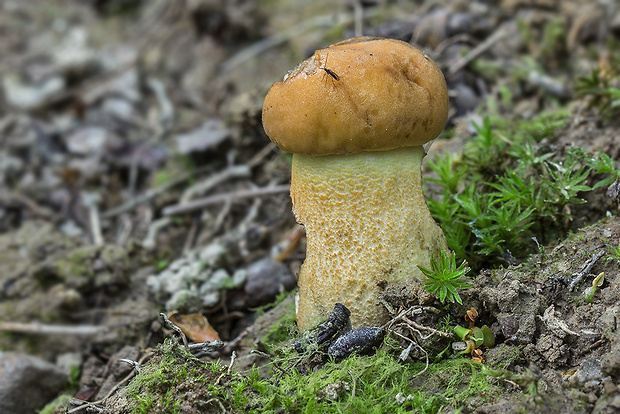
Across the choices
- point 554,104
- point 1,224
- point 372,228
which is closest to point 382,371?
point 372,228

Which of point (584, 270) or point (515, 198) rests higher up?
point (515, 198)

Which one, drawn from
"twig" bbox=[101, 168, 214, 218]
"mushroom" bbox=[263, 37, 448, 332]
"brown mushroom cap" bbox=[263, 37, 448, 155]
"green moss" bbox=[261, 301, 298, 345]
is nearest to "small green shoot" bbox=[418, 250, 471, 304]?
"mushroom" bbox=[263, 37, 448, 332]

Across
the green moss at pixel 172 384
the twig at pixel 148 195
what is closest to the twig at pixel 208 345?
the green moss at pixel 172 384

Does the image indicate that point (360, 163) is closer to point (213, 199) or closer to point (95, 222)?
point (213, 199)

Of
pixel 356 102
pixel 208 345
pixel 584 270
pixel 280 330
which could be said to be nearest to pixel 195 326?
pixel 280 330

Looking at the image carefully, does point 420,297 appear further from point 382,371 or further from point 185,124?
point 185,124

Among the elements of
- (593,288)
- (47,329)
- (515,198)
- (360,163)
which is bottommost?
(47,329)

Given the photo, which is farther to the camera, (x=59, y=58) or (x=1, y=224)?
(x=59, y=58)
